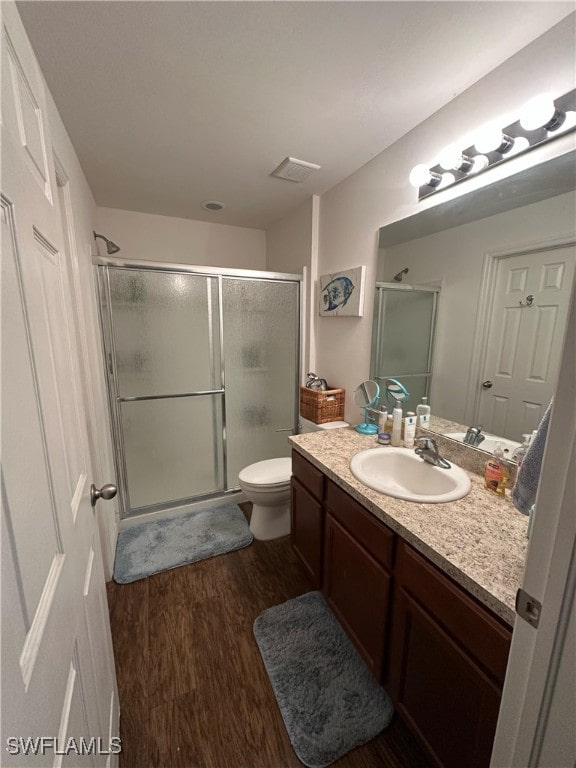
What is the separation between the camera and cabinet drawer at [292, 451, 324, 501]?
57.7 inches

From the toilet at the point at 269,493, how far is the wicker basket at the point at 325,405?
0.14ft

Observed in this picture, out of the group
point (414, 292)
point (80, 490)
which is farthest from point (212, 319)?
point (80, 490)

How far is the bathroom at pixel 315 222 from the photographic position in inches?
42.5

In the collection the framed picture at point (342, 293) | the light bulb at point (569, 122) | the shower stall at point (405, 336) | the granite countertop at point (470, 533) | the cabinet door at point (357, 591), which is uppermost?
the light bulb at point (569, 122)

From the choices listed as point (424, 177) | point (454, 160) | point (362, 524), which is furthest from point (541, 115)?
point (362, 524)

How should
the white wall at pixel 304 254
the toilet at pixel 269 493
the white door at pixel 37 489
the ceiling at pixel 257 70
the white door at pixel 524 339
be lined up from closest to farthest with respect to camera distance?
the white door at pixel 37 489, the ceiling at pixel 257 70, the white door at pixel 524 339, the toilet at pixel 269 493, the white wall at pixel 304 254

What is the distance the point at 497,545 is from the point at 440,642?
317mm

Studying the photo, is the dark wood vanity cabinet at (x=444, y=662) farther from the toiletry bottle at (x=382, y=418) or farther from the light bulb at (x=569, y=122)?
the light bulb at (x=569, y=122)

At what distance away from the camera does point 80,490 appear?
0.86 meters

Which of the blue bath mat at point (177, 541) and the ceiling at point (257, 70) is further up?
the ceiling at point (257, 70)

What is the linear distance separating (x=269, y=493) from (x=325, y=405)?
2.25 ft

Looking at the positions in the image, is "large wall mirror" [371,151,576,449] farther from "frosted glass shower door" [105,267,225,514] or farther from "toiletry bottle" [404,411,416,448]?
"frosted glass shower door" [105,267,225,514]

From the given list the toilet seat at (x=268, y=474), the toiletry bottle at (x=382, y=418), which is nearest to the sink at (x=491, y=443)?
the toiletry bottle at (x=382, y=418)

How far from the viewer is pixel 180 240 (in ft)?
8.85
